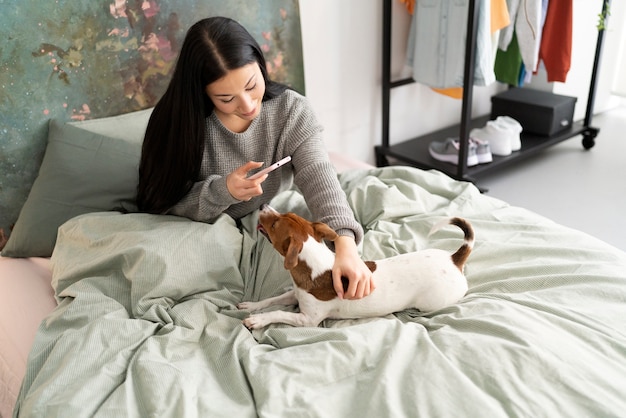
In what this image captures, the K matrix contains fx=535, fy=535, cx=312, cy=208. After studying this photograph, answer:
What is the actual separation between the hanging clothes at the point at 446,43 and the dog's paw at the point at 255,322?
4.62ft

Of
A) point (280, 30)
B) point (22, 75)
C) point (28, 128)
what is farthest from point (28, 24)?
point (280, 30)

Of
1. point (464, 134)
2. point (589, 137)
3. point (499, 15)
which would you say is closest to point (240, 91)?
point (464, 134)

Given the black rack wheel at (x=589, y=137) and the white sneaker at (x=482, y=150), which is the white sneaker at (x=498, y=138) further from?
the black rack wheel at (x=589, y=137)

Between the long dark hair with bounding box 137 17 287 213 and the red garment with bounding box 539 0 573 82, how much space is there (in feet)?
4.73

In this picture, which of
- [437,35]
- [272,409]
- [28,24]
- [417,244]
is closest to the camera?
[272,409]

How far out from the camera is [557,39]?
2.27m

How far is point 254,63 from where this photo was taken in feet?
3.92

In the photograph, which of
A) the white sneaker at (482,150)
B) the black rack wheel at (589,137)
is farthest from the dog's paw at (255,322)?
the black rack wheel at (589,137)

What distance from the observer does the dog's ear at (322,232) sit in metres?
1.08

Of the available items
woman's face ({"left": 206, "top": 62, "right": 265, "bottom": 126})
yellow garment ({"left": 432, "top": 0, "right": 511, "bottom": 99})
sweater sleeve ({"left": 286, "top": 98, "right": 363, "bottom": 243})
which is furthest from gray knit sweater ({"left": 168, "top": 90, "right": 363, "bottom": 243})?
yellow garment ({"left": 432, "top": 0, "right": 511, "bottom": 99})

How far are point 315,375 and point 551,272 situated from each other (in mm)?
588

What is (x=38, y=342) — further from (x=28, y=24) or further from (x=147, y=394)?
(x=28, y=24)

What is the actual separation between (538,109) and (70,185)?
2.06 meters

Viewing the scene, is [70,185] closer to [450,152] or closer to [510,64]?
[450,152]
